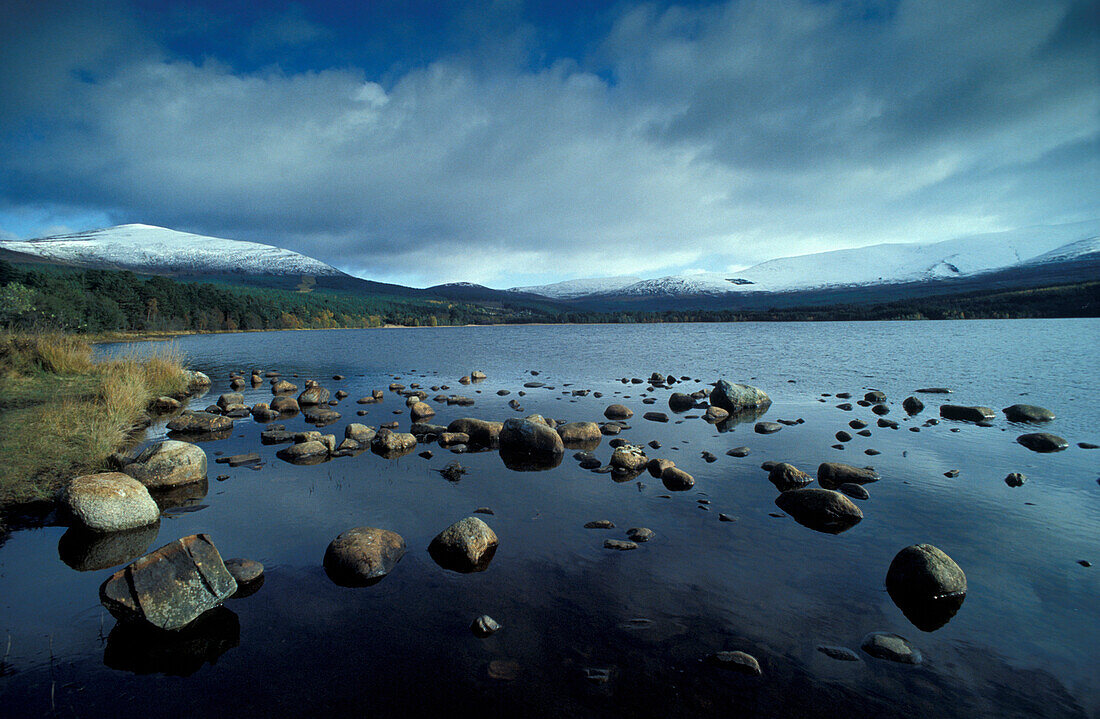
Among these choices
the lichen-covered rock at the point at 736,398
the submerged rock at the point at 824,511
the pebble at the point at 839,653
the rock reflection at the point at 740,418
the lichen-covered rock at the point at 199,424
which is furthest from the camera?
the lichen-covered rock at the point at 736,398

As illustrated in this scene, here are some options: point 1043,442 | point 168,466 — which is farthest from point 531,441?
point 1043,442

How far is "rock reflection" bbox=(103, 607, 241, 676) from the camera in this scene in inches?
267

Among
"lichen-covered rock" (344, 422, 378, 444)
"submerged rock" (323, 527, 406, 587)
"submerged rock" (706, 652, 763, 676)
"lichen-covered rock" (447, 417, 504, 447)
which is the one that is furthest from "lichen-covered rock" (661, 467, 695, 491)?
"lichen-covered rock" (344, 422, 378, 444)

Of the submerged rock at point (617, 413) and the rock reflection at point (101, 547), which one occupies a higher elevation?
the rock reflection at point (101, 547)

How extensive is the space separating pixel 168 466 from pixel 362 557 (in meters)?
8.68

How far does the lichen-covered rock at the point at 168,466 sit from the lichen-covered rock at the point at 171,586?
6963mm

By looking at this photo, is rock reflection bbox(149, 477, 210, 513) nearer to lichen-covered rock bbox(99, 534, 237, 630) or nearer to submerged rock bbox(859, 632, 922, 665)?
lichen-covered rock bbox(99, 534, 237, 630)

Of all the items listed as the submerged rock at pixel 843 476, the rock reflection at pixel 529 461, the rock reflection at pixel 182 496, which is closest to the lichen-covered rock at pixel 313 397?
the rock reflection at pixel 182 496

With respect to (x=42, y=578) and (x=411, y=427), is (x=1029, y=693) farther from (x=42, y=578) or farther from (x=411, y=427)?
→ (x=411, y=427)

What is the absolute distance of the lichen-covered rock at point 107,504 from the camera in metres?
10.3

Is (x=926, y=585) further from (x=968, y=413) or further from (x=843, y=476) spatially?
(x=968, y=413)

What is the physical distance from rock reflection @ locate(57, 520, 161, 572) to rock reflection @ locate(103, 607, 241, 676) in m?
2.87

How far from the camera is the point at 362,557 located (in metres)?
9.15

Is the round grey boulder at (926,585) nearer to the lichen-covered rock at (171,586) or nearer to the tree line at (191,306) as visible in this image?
the lichen-covered rock at (171,586)
